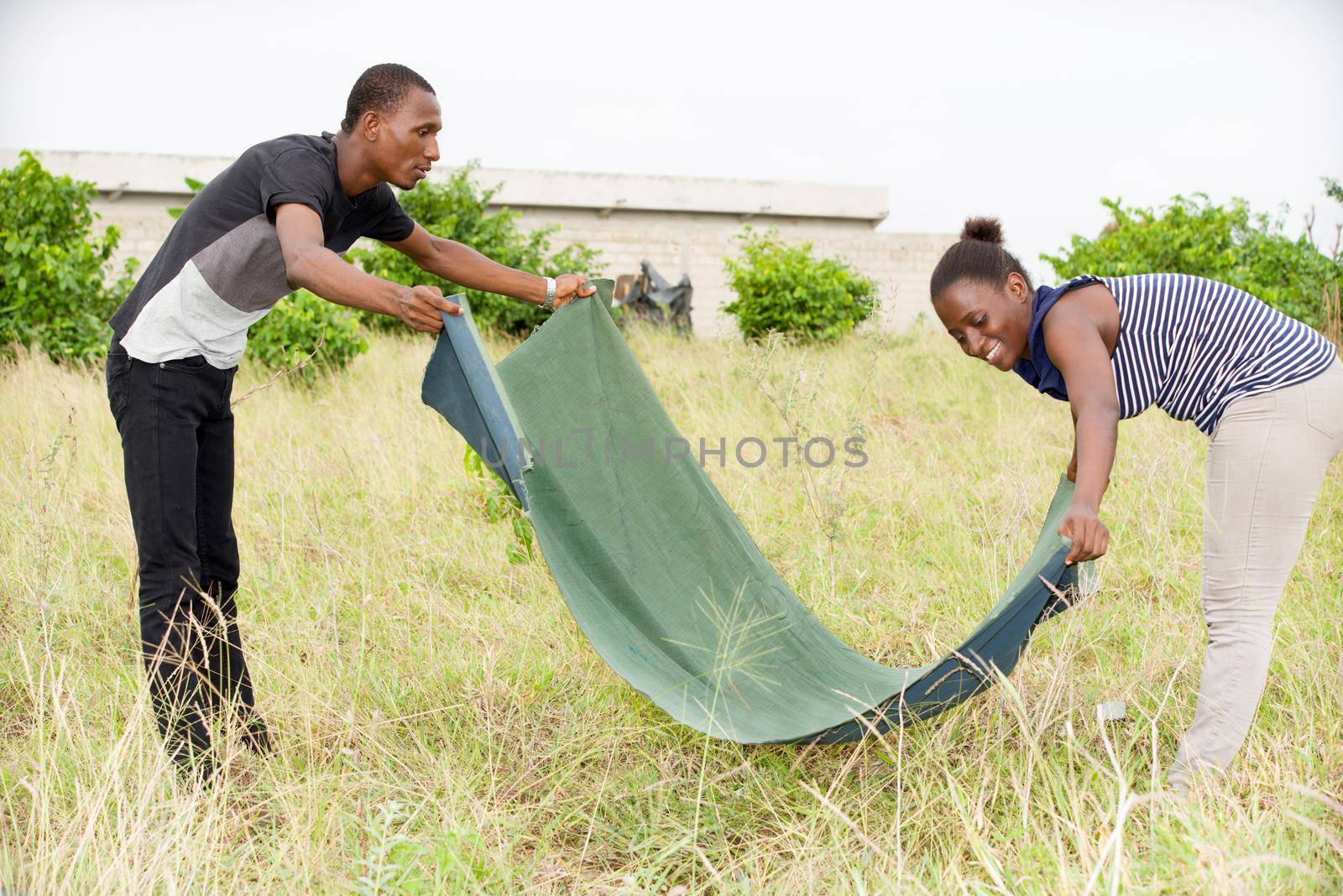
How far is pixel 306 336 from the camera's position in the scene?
712 cm

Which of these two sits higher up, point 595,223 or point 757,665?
point 595,223

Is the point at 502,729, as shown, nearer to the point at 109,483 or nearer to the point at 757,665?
the point at 757,665

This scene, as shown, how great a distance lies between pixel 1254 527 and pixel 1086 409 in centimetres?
49

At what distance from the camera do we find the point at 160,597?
2332 mm

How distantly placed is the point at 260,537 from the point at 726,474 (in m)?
2.23

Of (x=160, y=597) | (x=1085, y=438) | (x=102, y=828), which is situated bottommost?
(x=102, y=828)

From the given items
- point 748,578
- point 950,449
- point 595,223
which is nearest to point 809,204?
point 595,223

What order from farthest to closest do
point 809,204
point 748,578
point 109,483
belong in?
point 809,204 < point 109,483 < point 748,578

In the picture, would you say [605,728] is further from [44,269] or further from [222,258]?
[44,269]

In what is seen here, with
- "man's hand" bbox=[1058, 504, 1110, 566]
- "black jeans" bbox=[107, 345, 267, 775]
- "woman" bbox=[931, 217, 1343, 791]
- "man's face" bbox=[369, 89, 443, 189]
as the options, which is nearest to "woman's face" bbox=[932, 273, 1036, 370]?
"woman" bbox=[931, 217, 1343, 791]

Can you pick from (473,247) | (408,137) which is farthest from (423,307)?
(473,247)

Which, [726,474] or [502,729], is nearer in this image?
[502,729]

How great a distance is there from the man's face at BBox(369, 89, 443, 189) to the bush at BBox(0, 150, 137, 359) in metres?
6.03

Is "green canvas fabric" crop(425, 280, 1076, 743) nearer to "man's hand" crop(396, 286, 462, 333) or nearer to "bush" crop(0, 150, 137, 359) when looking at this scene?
"man's hand" crop(396, 286, 462, 333)
